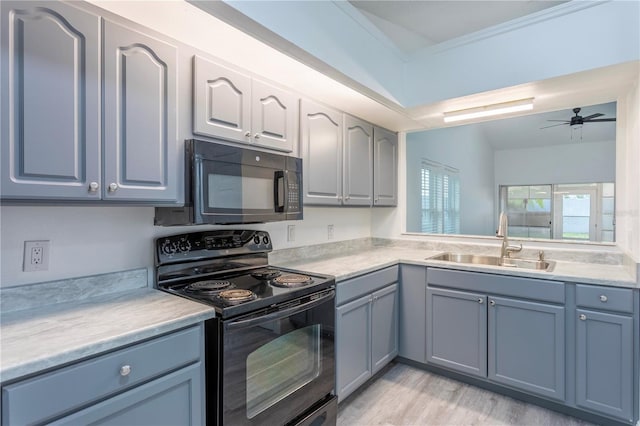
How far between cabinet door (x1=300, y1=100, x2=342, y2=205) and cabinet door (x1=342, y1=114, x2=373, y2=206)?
0.29ft

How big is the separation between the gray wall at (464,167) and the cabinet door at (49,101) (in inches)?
111

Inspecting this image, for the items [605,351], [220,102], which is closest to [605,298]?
[605,351]

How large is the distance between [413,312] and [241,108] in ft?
6.40

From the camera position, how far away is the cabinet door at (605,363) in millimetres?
1880

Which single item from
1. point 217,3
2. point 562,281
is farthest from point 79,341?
point 562,281

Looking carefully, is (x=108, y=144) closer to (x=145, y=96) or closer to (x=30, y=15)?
(x=145, y=96)

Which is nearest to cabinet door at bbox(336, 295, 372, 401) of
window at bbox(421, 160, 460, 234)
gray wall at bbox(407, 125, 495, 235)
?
gray wall at bbox(407, 125, 495, 235)

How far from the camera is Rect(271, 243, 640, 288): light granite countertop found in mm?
1998

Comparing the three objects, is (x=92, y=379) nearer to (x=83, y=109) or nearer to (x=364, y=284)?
(x=83, y=109)

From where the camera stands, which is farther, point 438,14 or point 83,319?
point 438,14

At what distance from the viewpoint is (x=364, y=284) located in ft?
7.43

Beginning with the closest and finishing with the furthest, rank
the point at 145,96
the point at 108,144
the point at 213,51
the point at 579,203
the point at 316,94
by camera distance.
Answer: the point at 108,144
the point at 145,96
the point at 213,51
the point at 316,94
the point at 579,203

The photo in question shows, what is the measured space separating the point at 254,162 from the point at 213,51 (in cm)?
58

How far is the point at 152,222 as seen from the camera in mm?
1738
